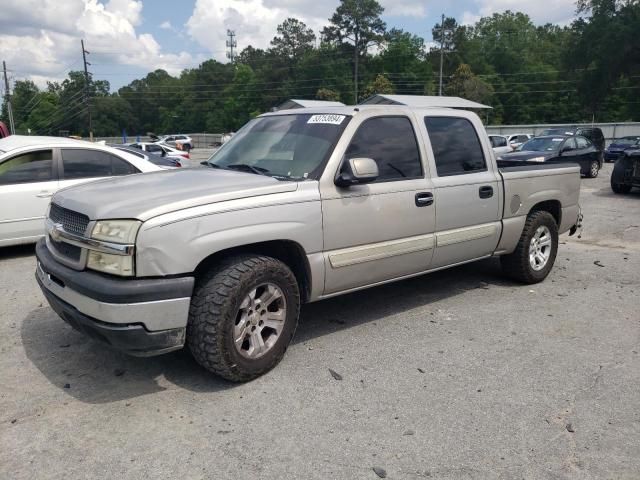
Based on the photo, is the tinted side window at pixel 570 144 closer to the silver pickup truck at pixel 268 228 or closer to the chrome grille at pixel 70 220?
the silver pickup truck at pixel 268 228

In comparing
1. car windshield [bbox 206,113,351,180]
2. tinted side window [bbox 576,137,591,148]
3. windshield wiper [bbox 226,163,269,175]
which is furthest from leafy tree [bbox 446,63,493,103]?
windshield wiper [bbox 226,163,269,175]

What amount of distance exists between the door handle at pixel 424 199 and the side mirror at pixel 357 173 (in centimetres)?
70

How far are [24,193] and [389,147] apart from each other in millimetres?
5218

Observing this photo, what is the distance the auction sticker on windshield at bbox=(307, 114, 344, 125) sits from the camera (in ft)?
14.3

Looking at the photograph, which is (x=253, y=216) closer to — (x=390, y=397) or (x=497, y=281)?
(x=390, y=397)

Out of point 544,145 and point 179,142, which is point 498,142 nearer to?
point 544,145

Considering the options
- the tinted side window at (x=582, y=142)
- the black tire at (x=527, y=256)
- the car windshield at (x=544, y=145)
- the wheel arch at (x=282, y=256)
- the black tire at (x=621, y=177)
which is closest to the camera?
the wheel arch at (x=282, y=256)

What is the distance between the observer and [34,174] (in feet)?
24.0

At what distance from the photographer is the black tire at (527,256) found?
19.1 ft

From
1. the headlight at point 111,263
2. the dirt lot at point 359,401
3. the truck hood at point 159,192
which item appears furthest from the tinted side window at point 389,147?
the headlight at point 111,263

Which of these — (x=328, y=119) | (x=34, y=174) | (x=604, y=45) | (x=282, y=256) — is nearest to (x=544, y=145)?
(x=328, y=119)

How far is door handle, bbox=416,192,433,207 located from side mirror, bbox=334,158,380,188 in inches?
27.7

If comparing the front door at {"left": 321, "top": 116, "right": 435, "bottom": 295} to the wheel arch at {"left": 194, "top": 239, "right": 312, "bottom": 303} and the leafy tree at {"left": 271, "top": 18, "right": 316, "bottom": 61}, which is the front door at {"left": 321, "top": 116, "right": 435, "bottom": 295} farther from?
the leafy tree at {"left": 271, "top": 18, "right": 316, "bottom": 61}

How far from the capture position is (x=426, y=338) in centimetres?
452
